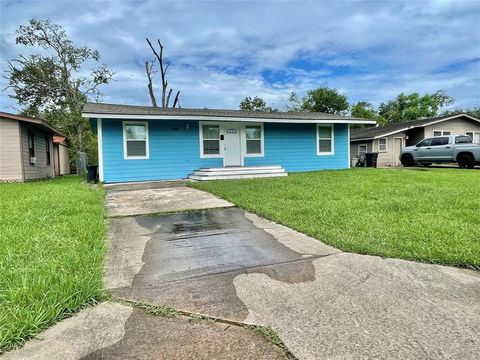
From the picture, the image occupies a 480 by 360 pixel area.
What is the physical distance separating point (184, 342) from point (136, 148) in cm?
1081

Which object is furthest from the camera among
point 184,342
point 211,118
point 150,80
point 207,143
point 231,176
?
point 150,80

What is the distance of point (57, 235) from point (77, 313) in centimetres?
210

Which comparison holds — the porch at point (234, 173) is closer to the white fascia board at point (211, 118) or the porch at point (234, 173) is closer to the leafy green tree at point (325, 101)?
the white fascia board at point (211, 118)

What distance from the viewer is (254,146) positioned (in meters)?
13.6

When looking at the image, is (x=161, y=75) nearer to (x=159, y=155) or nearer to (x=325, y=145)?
(x=159, y=155)

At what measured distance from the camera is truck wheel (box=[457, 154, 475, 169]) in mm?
14844

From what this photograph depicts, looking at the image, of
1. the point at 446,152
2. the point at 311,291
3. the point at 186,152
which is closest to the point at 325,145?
the point at 446,152

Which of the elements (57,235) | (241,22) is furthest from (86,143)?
(57,235)

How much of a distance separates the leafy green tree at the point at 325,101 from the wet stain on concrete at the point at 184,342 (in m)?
40.5

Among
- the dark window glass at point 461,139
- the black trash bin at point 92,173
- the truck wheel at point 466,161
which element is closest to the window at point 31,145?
the black trash bin at point 92,173

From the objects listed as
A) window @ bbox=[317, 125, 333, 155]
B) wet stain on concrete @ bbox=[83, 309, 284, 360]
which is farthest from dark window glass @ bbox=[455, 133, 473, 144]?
wet stain on concrete @ bbox=[83, 309, 284, 360]

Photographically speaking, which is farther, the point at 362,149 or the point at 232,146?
the point at 362,149

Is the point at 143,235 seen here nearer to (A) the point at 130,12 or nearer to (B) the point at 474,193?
(B) the point at 474,193

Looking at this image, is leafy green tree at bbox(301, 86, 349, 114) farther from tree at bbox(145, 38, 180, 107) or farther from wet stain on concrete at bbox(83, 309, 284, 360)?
wet stain on concrete at bbox(83, 309, 284, 360)
